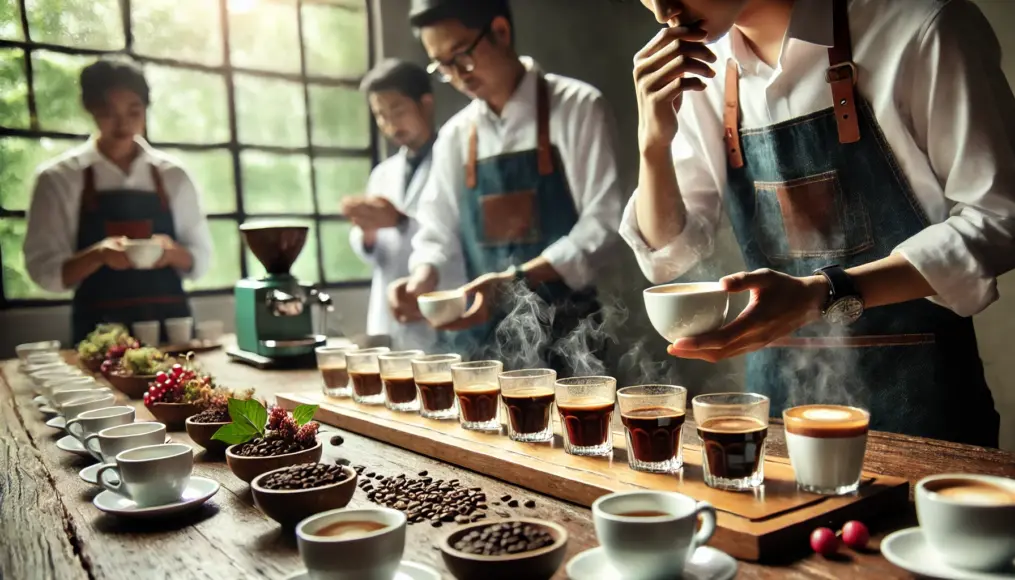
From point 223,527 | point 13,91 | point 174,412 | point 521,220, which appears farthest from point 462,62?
point 13,91

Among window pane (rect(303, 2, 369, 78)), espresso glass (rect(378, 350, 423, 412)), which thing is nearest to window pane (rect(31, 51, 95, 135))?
window pane (rect(303, 2, 369, 78))

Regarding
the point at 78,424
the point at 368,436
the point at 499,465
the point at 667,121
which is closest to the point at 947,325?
the point at 667,121

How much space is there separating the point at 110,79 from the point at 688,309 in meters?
4.55

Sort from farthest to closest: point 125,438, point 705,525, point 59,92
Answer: point 59,92 → point 125,438 → point 705,525

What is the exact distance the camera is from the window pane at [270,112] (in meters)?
6.28

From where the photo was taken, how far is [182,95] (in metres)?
6.02

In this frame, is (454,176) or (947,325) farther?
(454,176)

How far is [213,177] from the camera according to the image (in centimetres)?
617

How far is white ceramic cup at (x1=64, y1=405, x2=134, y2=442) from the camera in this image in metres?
1.92

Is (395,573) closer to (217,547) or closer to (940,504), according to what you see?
(217,547)

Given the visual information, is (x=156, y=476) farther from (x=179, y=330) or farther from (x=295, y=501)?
(x=179, y=330)

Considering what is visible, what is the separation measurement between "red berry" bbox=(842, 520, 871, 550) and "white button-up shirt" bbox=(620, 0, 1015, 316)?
2.91ft

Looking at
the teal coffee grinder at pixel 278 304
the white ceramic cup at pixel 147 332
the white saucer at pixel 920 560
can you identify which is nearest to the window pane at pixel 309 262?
the white ceramic cup at pixel 147 332

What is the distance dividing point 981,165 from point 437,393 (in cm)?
139
